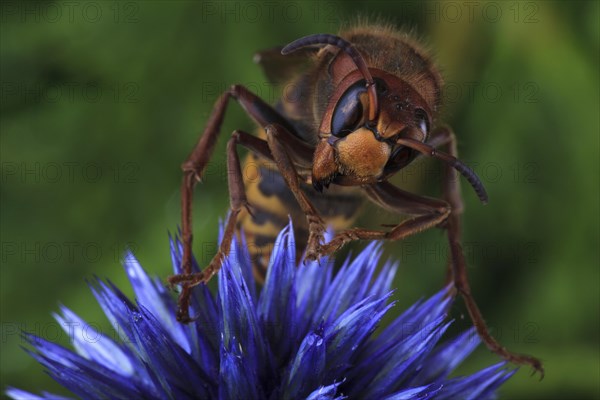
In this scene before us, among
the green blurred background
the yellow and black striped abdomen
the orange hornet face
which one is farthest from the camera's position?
the green blurred background

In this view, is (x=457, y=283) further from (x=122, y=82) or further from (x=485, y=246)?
(x=122, y=82)

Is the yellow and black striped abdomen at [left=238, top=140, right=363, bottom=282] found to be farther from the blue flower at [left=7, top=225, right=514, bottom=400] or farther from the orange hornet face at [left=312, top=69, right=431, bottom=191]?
the orange hornet face at [left=312, top=69, right=431, bottom=191]

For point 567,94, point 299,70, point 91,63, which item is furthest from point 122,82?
point 567,94

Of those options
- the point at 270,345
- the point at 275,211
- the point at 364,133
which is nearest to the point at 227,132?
the point at 275,211

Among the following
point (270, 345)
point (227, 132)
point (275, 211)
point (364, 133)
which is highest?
point (227, 132)

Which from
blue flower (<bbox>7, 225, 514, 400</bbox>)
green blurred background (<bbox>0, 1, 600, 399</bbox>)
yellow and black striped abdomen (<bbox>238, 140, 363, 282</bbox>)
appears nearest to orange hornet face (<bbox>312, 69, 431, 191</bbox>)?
blue flower (<bbox>7, 225, 514, 400</bbox>)

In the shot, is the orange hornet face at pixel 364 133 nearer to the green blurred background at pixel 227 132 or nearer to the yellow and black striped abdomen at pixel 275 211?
the yellow and black striped abdomen at pixel 275 211

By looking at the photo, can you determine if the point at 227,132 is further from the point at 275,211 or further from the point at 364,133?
the point at 364,133
